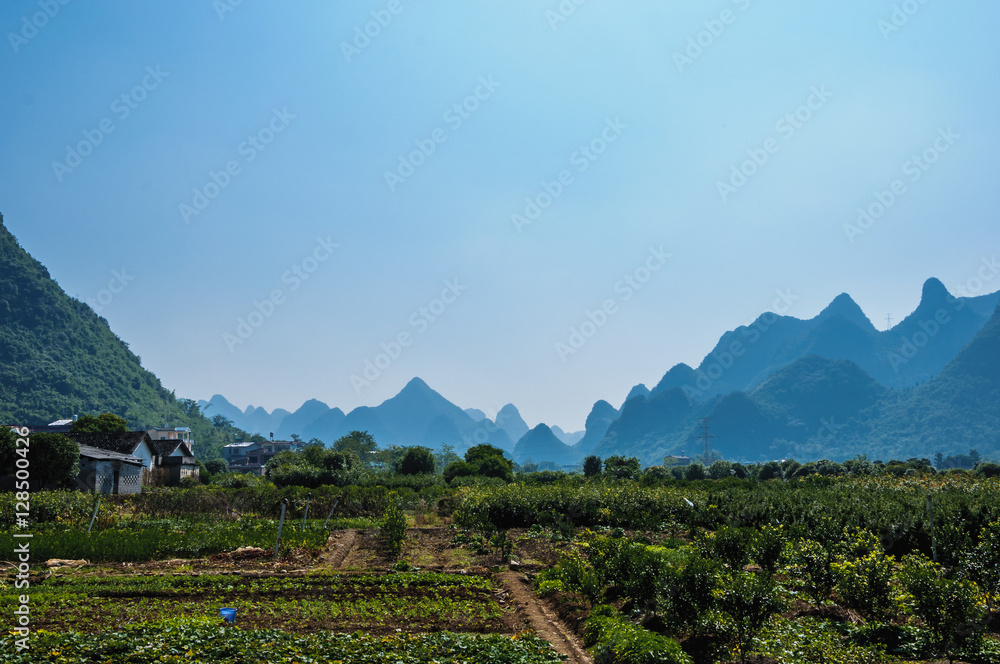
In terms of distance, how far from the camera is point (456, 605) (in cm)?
1290

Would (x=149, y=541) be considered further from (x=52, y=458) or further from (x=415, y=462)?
(x=415, y=462)

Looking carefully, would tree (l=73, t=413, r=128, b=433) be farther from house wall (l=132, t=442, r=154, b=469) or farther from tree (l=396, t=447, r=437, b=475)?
tree (l=396, t=447, r=437, b=475)

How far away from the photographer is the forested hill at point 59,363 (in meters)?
116

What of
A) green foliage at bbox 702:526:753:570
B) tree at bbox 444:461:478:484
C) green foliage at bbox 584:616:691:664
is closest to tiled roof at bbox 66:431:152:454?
tree at bbox 444:461:478:484

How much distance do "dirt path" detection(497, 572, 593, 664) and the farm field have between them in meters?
0.07

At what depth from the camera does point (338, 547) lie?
21.5 metres

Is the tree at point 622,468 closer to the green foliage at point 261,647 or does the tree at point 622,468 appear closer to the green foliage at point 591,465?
the green foliage at point 591,465

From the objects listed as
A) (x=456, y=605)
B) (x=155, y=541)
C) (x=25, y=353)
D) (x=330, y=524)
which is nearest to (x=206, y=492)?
(x=330, y=524)

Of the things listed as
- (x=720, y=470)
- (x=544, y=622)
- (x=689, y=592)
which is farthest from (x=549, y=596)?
(x=720, y=470)

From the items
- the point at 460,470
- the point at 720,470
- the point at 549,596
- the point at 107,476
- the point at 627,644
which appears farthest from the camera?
the point at 720,470

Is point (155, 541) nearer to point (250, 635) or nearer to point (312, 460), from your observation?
point (250, 635)

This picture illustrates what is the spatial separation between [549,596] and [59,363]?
5866 inches

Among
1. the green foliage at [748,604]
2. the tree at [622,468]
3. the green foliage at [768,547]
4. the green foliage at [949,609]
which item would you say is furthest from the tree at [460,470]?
A: the green foliage at [949,609]

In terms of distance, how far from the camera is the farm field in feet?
27.6
